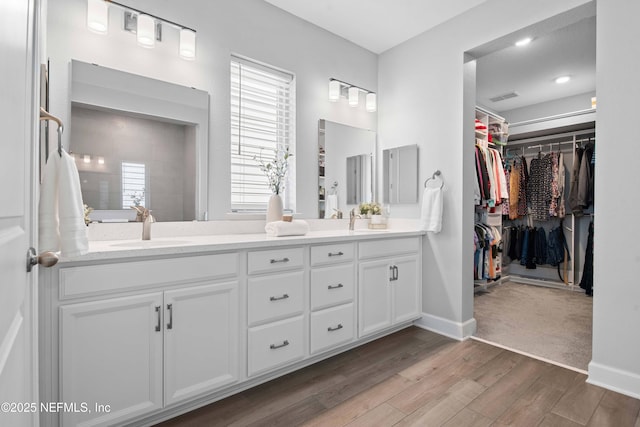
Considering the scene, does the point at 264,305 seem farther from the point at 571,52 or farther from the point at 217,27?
the point at 571,52

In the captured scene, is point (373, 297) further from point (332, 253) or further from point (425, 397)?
point (425, 397)

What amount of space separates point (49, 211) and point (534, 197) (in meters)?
5.42

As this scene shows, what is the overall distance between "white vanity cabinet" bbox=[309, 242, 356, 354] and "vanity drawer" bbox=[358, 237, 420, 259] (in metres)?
0.13

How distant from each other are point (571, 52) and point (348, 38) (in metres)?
A: 2.30

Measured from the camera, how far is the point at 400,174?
10.7 feet

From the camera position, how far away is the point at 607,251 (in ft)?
6.57

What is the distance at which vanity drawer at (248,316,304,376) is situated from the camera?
1.87 meters

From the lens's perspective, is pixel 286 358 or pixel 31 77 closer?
pixel 31 77

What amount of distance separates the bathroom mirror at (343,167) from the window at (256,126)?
12.8 inches

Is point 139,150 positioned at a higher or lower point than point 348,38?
lower

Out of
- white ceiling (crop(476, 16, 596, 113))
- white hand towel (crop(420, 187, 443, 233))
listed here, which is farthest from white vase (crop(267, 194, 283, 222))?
white ceiling (crop(476, 16, 596, 113))

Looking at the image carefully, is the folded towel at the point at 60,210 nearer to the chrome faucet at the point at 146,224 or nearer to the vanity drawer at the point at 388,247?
the chrome faucet at the point at 146,224

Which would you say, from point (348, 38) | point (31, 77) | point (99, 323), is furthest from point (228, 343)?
point (348, 38)

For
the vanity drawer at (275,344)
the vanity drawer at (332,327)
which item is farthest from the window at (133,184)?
the vanity drawer at (332,327)
